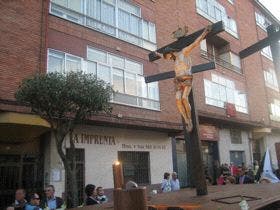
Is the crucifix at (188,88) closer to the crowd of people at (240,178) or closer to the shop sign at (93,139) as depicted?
the crowd of people at (240,178)

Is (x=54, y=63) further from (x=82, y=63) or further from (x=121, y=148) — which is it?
(x=121, y=148)

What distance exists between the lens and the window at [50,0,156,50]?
14242 mm

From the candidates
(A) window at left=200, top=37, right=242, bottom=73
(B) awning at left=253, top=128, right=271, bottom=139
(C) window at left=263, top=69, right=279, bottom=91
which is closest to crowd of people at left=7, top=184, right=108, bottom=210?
(A) window at left=200, top=37, right=242, bottom=73

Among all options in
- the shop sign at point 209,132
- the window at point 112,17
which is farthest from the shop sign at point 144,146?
the window at point 112,17

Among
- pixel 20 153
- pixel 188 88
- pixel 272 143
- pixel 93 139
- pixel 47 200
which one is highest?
pixel 272 143

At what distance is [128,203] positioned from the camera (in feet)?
8.37

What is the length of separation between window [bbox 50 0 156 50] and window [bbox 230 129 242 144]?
28.9 feet

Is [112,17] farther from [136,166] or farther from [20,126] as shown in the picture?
[20,126]

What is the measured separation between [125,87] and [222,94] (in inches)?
364

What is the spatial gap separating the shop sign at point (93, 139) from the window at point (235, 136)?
1073 cm

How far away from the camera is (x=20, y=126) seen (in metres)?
11.0

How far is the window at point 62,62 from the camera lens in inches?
513

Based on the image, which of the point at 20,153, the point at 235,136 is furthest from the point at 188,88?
the point at 235,136

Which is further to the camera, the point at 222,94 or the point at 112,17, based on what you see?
the point at 222,94
